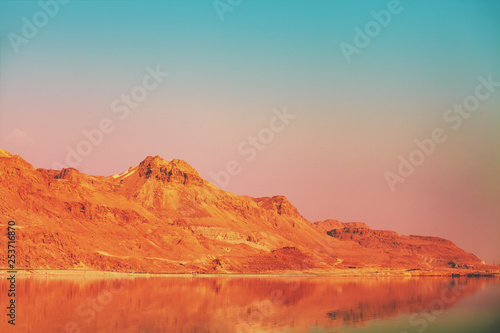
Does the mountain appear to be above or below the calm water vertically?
above

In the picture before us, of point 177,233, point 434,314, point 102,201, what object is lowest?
point 434,314

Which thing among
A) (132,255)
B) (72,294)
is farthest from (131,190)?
(72,294)

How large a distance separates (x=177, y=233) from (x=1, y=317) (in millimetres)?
103738

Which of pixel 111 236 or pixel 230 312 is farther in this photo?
pixel 111 236

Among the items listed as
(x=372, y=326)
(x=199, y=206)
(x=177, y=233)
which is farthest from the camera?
(x=199, y=206)

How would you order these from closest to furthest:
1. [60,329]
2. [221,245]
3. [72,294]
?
[60,329]
[72,294]
[221,245]

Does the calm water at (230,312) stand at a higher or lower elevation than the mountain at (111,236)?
lower

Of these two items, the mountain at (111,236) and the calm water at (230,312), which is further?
the mountain at (111,236)

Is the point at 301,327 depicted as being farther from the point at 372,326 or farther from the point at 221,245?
the point at 221,245

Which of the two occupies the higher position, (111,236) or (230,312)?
(111,236)

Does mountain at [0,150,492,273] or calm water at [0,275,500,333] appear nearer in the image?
calm water at [0,275,500,333]

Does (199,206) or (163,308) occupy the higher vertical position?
(199,206)

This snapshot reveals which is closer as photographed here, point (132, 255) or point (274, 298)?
point (274, 298)

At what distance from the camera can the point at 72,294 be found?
54312 millimetres
